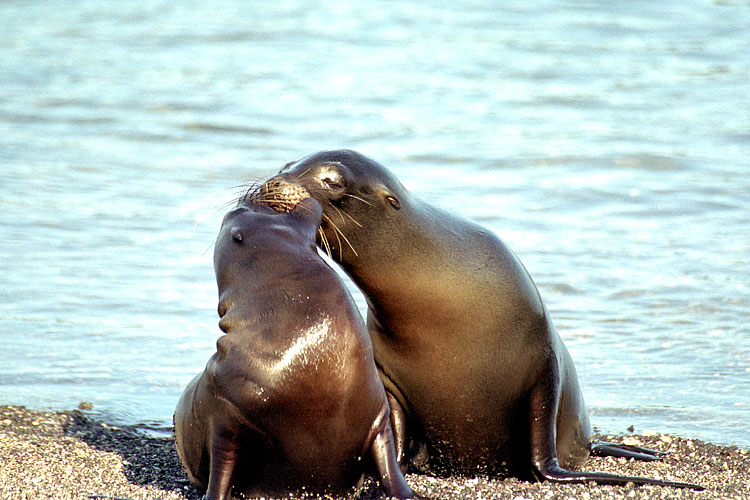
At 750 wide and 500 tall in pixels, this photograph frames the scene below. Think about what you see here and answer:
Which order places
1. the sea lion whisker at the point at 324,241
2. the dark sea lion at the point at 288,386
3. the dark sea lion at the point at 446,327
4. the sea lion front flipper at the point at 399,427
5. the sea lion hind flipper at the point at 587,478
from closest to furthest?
the dark sea lion at the point at 288,386, the sea lion hind flipper at the point at 587,478, the sea lion whisker at the point at 324,241, the dark sea lion at the point at 446,327, the sea lion front flipper at the point at 399,427

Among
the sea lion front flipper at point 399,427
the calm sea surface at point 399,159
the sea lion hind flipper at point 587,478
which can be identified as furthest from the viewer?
the calm sea surface at point 399,159

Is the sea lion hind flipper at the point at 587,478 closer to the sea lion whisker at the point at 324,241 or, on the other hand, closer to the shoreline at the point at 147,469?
the shoreline at the point at 147,469

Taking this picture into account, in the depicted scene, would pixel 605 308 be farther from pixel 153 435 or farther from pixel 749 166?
pixel 749 166

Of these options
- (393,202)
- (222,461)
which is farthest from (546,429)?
(222,461)

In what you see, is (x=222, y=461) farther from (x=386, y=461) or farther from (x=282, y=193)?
(x=282, y=193)

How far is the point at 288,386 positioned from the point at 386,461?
0.50 metres

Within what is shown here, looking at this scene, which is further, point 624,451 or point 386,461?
point 624,451

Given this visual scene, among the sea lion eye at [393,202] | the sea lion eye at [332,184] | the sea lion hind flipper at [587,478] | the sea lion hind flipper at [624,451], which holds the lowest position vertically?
the sea lion hind flipper at [624,451]

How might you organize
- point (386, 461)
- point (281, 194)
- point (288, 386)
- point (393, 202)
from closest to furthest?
point (288, 386)
point (386, 461)
point (281, 194)
point (393, 202)

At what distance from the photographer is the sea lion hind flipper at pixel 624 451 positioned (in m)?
5.71

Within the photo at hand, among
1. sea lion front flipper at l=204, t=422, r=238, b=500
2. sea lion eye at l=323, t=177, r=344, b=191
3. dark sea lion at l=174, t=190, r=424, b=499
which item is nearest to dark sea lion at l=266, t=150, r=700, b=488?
sea lion eye at l=323, t=177, r=344, b=191

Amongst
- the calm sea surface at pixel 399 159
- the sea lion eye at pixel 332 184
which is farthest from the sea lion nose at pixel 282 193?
the calm sea surface at pixel 399 159

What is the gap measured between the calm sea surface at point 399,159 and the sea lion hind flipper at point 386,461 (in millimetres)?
2351

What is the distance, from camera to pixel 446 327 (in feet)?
17.2
